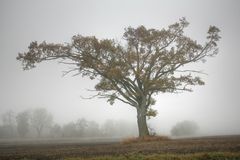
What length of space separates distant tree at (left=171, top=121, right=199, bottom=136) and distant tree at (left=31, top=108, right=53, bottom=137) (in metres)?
50.5

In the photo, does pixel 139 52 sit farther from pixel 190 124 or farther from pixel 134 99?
pixel 190 124

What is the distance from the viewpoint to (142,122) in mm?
30734

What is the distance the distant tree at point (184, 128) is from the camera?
8362cm

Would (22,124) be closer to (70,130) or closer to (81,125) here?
(70,130)

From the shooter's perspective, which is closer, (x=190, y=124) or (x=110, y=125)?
(x=190, y=124)

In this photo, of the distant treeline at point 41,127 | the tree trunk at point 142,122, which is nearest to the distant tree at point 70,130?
the distant treeline at point 41,127

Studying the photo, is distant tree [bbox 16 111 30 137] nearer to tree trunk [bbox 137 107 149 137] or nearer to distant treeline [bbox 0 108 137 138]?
distant treeline [bbox 0 108 137 138]

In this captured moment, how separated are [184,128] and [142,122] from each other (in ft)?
193

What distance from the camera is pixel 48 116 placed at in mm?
105062

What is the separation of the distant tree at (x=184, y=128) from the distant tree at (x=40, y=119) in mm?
50482

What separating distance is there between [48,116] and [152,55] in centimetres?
8284

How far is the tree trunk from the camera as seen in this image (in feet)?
99.7

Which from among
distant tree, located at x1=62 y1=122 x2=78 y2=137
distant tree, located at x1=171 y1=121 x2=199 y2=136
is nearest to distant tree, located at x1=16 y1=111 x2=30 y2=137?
distant tree, located at x1=62 y1=122 x2=78 y2=137

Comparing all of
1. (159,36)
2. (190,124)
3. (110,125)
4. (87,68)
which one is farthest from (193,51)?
(110,125)
